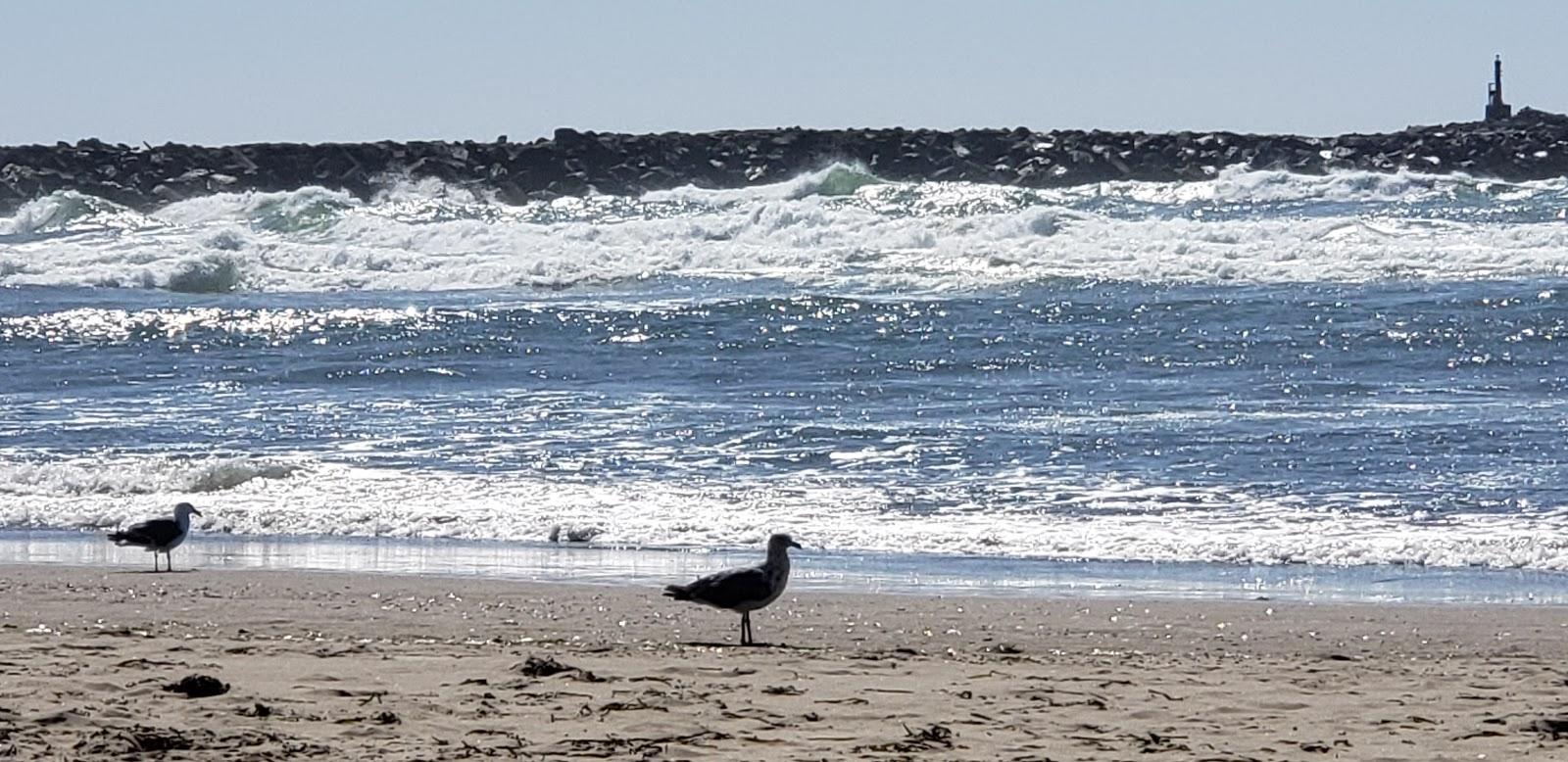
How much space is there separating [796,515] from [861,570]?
4.96ft

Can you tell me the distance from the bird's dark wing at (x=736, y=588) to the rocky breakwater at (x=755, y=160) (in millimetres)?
27544

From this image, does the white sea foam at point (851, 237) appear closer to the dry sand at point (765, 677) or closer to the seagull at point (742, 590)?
the dry sand at point (765, 677)

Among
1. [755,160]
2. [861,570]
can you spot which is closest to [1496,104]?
[755,160]

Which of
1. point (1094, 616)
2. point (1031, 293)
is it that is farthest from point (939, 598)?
point (1031, 293)

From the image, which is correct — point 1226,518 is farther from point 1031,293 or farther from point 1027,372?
point 1031,293

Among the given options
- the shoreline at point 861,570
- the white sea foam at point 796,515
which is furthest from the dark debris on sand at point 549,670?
the white sea foam at point 796,515

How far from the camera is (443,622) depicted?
8117mm

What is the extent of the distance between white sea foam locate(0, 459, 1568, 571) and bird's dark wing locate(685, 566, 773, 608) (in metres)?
2.77

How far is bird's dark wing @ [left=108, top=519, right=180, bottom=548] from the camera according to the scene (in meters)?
10.0

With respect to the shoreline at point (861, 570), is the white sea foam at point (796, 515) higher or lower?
higher

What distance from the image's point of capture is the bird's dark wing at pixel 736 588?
7.83 m

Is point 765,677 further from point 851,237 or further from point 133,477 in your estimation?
point 851,237

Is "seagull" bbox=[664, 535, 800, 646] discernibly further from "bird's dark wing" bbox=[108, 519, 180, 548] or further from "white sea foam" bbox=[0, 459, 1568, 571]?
"bird's dark wing" bbox=[108, 519, 180, 548]

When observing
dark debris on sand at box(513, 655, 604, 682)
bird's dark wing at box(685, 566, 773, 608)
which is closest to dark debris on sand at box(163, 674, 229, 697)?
dark debris on sand at box(513, 655, 604, 682)
